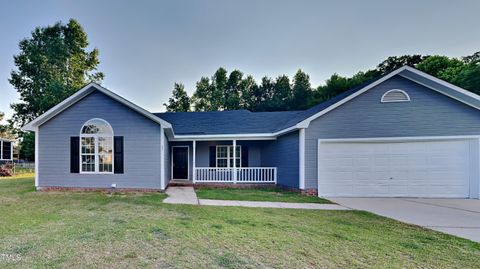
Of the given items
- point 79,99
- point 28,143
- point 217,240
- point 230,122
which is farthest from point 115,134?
point 28,143

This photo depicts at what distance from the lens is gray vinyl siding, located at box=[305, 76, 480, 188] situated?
9336 mm

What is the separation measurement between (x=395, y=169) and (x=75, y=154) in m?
13.0

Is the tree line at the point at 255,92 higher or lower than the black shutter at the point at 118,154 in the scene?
higher

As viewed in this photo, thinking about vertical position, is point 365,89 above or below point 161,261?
above

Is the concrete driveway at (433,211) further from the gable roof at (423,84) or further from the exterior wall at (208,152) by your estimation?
the exterior wall at (208,152)

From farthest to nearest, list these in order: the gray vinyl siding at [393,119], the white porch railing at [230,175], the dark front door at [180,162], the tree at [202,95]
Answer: the tree at [202,95] < the dark front door at [180,162] < the white porch railing at [230,175] < the gray vinyl siding at [393,119]

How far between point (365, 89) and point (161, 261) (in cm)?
924

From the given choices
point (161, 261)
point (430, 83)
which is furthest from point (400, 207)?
point (161, 261)

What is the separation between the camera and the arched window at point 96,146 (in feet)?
33.4

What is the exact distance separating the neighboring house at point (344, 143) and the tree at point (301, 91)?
25.2 meters

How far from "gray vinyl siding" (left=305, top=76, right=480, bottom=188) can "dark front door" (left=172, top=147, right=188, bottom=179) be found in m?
7.20

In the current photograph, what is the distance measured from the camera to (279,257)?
12.1 feet

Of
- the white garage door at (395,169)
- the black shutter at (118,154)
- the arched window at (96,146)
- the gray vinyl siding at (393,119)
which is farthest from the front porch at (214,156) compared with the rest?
the white garage door at (395,169)

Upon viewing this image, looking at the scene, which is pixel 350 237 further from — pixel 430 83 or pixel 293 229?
pixel 430 83
